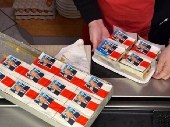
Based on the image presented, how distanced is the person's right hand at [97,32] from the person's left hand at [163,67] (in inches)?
17.3

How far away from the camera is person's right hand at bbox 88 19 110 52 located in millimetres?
1745

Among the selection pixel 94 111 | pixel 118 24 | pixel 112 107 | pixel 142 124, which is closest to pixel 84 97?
pixel 94 111

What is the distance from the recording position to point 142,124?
134cm

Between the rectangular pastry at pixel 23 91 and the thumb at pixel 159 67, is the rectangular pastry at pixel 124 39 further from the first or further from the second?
the rectangular pastry at pixel 23 91

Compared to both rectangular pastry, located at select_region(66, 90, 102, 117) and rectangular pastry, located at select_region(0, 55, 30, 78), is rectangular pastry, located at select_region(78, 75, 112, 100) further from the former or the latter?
rectangular pastry, located at select_region(0, 55, 30, 78)

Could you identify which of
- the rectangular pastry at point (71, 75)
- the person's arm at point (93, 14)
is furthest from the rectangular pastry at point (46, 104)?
the person's arm at point (93, 14)

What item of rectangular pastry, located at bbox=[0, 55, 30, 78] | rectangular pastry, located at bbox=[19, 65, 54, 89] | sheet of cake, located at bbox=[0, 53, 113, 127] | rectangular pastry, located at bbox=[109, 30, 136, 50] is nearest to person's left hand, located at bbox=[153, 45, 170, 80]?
rectangular pastry, located at bbox=[109, 30, 136, 50]

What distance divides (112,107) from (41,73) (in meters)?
0.42

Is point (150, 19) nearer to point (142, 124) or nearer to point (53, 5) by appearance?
point (142, 124)

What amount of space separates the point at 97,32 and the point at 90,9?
0.23m

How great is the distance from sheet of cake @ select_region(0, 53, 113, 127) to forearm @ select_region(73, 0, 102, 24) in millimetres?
687

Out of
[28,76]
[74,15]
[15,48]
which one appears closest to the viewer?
[28,76]

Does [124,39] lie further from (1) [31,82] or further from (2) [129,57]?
(1) [31,82]

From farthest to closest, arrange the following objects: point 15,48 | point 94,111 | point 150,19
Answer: point 150,19 → point 15,48 → point 94,111
